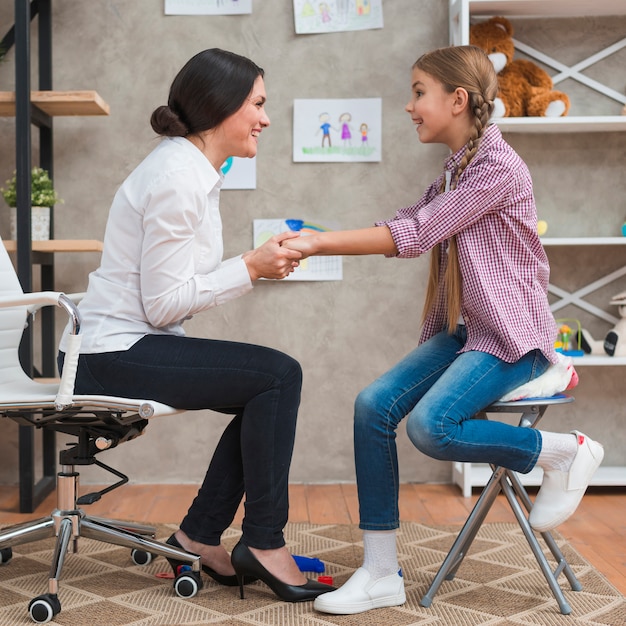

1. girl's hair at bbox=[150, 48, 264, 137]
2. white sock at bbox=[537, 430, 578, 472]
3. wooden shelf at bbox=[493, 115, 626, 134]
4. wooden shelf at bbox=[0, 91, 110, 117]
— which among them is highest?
wooden shelf at bbox=[0, 91, 110, 117]

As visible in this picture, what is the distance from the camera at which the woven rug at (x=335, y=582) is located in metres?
1.85

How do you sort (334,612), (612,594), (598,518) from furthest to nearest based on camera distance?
(598,518) → (612,594) → (334,612)

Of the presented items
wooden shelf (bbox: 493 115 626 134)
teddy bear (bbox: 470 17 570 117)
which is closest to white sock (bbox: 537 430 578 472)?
wooden shelf (bbox: 493 115 626 134)

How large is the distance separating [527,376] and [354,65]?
5.25 ft

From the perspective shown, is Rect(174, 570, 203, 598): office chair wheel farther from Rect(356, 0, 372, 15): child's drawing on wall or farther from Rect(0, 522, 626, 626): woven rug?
Rect(356, 0, 372, 15): child's drawing on wall

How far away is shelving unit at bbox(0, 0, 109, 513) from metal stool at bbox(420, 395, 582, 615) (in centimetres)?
142

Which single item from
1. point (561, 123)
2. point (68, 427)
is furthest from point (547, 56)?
point (68, 427)

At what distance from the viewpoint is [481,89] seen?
2.04 metres

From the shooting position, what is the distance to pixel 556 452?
6.14 feet

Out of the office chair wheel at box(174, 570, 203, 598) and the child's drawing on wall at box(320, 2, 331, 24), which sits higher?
the child's drawing on wall at box(320, 2, 331, 24)

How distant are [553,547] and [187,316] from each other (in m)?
0.97

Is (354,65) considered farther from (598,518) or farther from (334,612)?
(334,612)

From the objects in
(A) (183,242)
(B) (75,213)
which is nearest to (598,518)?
(A) (183,242)

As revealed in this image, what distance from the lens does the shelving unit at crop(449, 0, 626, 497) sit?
115 inches
